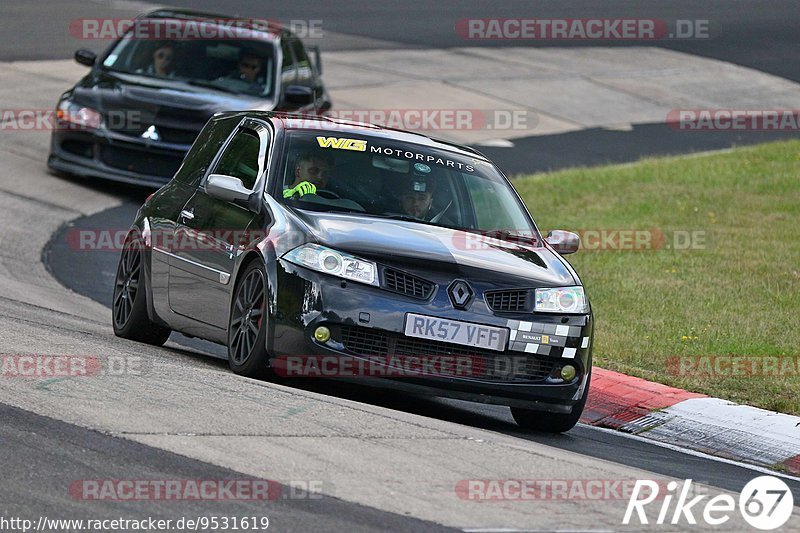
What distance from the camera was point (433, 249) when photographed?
8.45 m

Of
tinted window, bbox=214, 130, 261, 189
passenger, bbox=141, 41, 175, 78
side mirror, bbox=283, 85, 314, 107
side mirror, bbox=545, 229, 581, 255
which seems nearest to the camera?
tinted window, bbox=214, 130, 261, 189

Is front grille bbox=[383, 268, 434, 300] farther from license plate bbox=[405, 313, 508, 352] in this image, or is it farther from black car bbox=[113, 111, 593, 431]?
license plate bbox=[405, 313, 508, 352]

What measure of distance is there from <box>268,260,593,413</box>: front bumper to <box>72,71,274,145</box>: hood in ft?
27.5

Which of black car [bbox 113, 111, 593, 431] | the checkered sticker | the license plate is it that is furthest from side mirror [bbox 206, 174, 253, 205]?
the checkered sticker

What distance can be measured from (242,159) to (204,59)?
8018 millimetres

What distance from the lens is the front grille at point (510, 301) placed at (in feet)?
27.1

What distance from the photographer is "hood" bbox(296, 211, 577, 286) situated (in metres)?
8.27

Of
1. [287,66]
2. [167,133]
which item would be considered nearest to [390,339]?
[167,133]

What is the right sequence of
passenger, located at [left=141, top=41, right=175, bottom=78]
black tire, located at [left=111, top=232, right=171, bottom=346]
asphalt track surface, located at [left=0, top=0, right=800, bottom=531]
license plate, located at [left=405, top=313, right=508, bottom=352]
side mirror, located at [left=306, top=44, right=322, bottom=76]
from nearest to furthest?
1. asphalt track surface, located at [left=0, top=0, right=800, bottom=531]
2. license plate, located at [left=405, top=313, right=508, bottom=352]
3. black tire, located at [left=111, top=232, right=171, bottom=346]
4. passenger, located at [left=141, top=41, right=175, bottom=78]
5. side mirror, located at [left=306, top=44, right=322, bottom=76]

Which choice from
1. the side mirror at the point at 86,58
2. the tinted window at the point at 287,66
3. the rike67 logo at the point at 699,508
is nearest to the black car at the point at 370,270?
the rike67 logo at the point at 699,508

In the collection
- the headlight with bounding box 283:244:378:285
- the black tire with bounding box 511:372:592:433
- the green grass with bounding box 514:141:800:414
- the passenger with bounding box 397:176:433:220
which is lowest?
the green grass with bounding box 514:141:800:414

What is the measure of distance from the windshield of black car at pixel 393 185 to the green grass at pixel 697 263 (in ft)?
6.70

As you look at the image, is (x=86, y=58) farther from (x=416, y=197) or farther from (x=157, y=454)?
(x=157, y=454)

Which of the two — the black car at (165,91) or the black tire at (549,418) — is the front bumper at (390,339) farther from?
the black car at (165,91)
